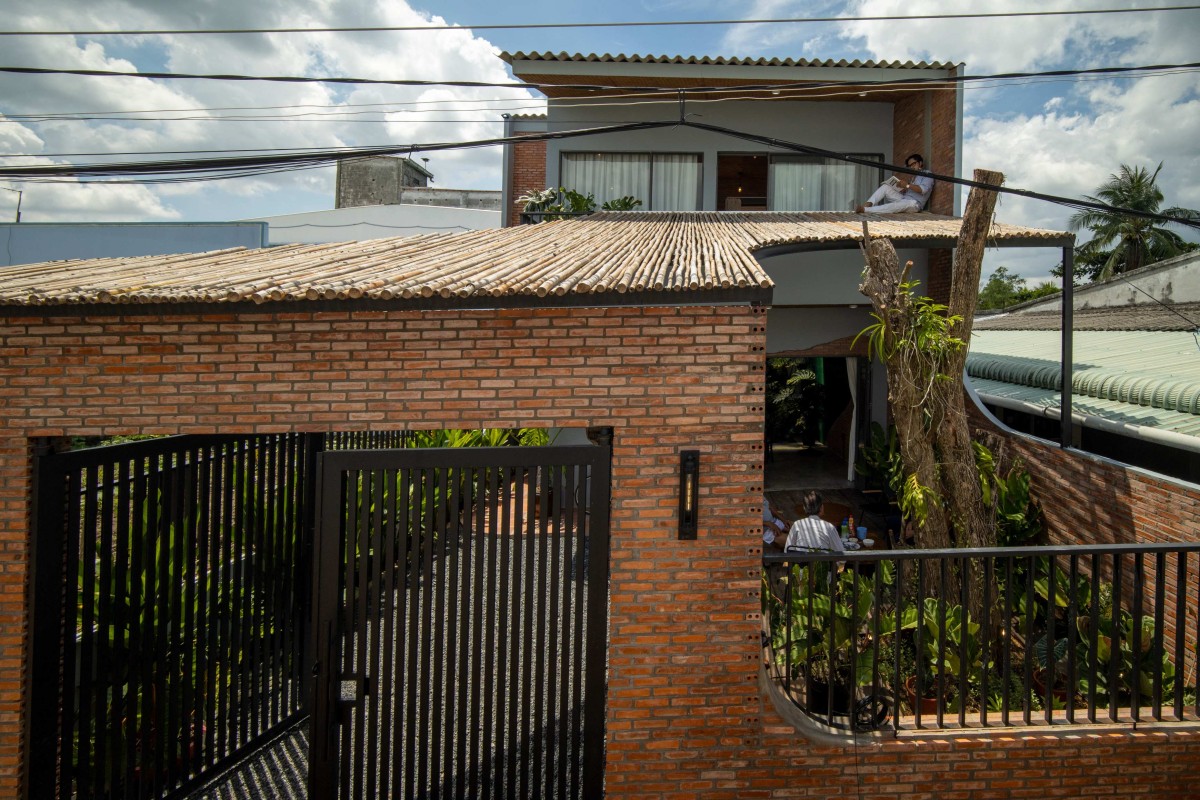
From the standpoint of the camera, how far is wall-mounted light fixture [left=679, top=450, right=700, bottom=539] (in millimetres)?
4059

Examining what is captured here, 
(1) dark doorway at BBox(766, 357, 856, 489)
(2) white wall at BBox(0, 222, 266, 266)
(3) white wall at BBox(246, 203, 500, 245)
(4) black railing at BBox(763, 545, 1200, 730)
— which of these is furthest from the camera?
(3) white wall at BBox(246, 203, 500, 245)

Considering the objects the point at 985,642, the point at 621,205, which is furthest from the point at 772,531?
the point at 621,205

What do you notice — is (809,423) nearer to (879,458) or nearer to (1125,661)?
(879,458)

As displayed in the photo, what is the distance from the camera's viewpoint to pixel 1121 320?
12656mm

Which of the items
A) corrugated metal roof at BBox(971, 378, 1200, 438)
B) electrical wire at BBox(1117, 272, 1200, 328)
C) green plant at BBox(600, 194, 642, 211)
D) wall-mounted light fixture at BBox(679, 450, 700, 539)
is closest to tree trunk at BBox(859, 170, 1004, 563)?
corrugated metal roof at BBox(971, 378, 1200, 438)

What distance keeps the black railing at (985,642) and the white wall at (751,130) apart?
724cm

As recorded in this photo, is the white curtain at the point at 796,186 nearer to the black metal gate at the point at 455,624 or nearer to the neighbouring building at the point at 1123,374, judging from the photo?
the neighbouring building at the point at 1123,374

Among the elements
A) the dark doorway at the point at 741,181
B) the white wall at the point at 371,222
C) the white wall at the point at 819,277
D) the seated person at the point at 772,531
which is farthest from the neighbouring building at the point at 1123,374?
the white wall at the point at 371,222

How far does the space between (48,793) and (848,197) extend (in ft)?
38.0

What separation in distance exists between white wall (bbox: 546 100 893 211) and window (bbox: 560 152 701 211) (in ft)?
0.38

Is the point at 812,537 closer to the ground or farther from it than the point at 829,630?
farther from it

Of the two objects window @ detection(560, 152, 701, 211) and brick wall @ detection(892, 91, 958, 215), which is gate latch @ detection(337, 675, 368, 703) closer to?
window @ detection(560, 152, 701, 211)

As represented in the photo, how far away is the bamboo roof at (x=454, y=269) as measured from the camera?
3.83 metres

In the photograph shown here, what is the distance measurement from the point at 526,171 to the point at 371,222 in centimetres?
840
